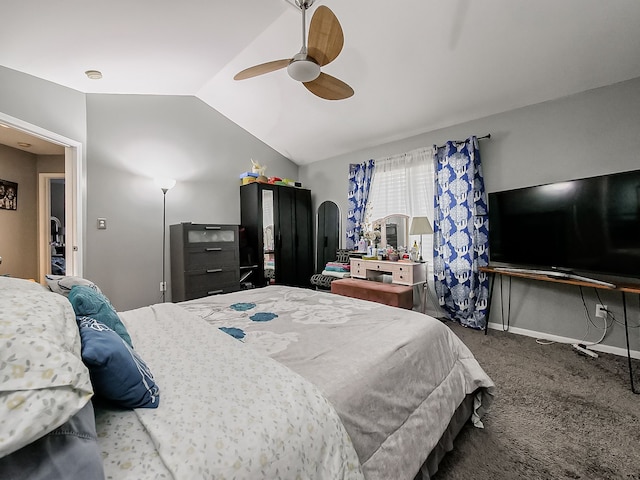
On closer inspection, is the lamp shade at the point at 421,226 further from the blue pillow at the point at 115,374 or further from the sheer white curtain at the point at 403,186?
the blue pillow at the point at 115,374

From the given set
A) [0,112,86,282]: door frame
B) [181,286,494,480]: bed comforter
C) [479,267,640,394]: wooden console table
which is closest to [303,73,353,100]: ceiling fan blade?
[181,286,494,480]: bed comforter

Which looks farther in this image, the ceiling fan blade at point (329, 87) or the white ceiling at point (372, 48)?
the ceiling fan blade at point (329, 87)

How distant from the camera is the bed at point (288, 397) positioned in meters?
0.64

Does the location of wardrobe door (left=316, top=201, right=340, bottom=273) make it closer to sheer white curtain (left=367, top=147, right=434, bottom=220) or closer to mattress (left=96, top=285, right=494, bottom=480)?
sheer white curtain (left=367, top=147, right=434, bottom=220)

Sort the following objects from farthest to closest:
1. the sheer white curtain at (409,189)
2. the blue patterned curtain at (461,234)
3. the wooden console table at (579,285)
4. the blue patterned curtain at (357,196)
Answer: the blue patterned curtain at (357,196) < the sheer white curtain at (409,189) < the blue patterned curtain at (461,234) < the wooden console table at (579,285)

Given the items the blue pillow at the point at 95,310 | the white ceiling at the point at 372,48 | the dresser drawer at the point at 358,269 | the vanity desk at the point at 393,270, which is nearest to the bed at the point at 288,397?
the blue pillow at the point at 95,310

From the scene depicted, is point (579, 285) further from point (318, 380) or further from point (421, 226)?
point (318, 380)

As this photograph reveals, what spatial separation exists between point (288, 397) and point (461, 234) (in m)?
3.06

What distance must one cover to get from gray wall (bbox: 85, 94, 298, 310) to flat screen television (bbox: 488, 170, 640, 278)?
3588mm

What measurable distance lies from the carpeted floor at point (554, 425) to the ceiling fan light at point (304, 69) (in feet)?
7.84

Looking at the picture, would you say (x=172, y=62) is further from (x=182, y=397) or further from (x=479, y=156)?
(x=479, y=156)

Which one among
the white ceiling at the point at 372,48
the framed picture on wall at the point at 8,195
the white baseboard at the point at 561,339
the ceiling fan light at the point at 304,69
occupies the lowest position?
the white baseboard at the point at 561,339

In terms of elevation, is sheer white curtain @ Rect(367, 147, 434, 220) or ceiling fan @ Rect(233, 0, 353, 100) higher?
ceiling fan @ Rect(233, 0, 353, 100)

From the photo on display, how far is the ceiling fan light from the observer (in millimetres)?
1865
